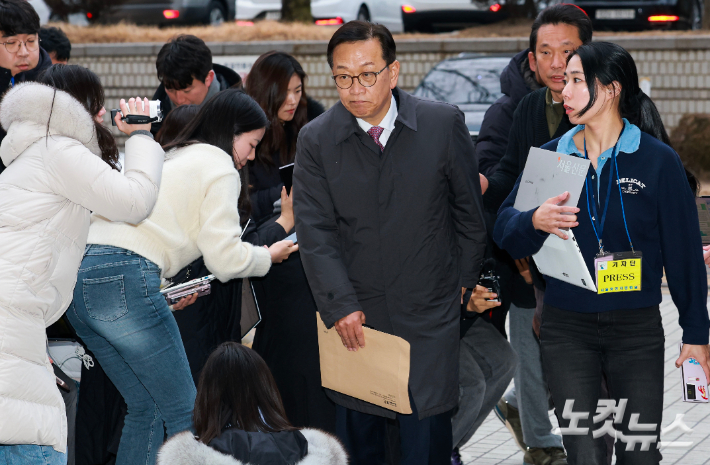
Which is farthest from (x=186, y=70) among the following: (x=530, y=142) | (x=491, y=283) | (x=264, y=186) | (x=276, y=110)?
(x=491, y=283)

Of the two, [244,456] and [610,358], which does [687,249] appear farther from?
[244,456]

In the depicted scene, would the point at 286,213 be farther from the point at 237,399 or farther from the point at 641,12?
the point at 641,12

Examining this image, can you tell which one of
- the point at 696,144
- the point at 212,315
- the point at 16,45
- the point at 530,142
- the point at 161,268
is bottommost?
the point at 696,144

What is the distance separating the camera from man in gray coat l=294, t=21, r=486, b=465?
3729 mm

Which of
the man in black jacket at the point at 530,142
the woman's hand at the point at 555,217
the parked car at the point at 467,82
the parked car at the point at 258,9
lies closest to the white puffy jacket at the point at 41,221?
the woman's hand at the point at 555,217

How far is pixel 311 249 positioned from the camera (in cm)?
377

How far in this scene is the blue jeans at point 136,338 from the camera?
376 centimetres

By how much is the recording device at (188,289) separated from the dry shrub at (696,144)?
10707 mm

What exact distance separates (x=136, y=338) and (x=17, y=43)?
93.8 inches

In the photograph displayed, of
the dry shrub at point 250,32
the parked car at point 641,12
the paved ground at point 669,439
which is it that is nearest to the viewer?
the paved ground at point 669,439

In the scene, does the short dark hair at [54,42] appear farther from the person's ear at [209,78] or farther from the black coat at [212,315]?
the black coat at [212,315]

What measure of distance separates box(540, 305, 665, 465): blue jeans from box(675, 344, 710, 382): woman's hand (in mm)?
82

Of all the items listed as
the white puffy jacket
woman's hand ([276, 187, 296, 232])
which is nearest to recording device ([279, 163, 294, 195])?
woman's hand ([276, 187, 296, 232])

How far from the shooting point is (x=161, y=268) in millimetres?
3949
